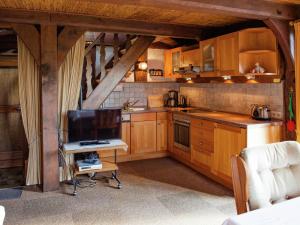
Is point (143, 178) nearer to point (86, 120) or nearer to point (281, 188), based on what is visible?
point (86, 120)

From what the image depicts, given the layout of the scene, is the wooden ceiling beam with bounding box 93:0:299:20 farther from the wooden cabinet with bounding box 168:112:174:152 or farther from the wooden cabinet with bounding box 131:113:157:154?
the wooden cabinet with bounding box 168:112:174:152

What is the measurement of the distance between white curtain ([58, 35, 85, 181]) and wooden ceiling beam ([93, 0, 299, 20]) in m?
1.68

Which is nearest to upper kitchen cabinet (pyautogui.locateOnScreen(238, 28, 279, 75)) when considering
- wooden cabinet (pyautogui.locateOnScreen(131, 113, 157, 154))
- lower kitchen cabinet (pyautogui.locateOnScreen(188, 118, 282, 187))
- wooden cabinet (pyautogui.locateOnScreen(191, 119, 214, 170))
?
lower kitchen cabinet (pyautogui.locateOnScreen(188, 118, 282, 187))

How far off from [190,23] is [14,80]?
3541 millimetres

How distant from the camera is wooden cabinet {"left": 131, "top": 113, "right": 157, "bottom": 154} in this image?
5.21m

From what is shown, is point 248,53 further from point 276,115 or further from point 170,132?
point 170,132

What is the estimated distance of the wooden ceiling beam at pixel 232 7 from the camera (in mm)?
2721

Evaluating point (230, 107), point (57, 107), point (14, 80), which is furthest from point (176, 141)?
point (14, 80)

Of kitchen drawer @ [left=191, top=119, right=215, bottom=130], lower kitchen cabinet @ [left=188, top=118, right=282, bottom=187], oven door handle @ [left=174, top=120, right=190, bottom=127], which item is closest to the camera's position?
lower kitchen cabinet @ [left=188, top=118, right=282, bottom=187]

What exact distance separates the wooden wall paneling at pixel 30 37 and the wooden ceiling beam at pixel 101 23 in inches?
3.6

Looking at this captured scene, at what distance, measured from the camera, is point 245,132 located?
3.49 m

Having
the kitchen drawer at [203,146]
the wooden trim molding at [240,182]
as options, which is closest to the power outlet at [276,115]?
the kitchen drawer at [203,146]

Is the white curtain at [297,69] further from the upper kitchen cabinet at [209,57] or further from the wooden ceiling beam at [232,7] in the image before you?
the upper kitchen cabinet at [209,57]

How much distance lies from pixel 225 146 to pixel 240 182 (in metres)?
2.15
